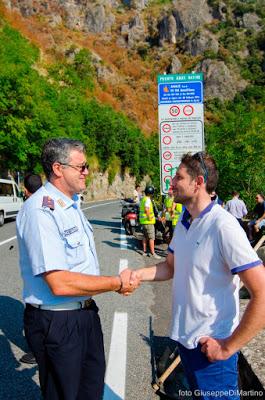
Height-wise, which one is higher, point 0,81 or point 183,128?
point 0,81

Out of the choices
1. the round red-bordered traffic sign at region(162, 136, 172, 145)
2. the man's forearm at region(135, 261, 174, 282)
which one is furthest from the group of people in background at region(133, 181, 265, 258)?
the man's forearm at region(135, 261, 174, 282)

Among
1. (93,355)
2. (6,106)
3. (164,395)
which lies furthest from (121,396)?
(6,106)

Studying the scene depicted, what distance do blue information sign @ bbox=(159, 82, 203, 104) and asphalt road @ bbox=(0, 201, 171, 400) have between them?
5733 millimetres

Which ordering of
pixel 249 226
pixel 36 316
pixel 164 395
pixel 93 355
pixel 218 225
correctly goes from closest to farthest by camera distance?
pixel 218 225
pixel 36 316
pixel 93 355
pixel 164 395
pixel 249 226

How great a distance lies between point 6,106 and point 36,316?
2639 cm

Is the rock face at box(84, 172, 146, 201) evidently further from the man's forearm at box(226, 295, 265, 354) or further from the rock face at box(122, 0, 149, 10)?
the rock face at box(122, 0, 149, 10)

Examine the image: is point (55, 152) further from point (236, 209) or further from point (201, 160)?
point (236, 209)

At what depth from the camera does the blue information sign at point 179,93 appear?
1167cm

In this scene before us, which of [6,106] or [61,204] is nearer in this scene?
[61,204]

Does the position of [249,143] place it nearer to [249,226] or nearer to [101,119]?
[249,226]

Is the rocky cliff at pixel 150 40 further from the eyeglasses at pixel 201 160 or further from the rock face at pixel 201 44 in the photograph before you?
the eyeglasses at pixel 201 160

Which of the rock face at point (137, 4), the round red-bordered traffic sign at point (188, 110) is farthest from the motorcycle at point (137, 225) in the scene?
the rock face at point (137, 4)

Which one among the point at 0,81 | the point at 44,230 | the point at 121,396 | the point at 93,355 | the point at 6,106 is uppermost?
the point at 0,81

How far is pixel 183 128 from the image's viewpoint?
1159cm
